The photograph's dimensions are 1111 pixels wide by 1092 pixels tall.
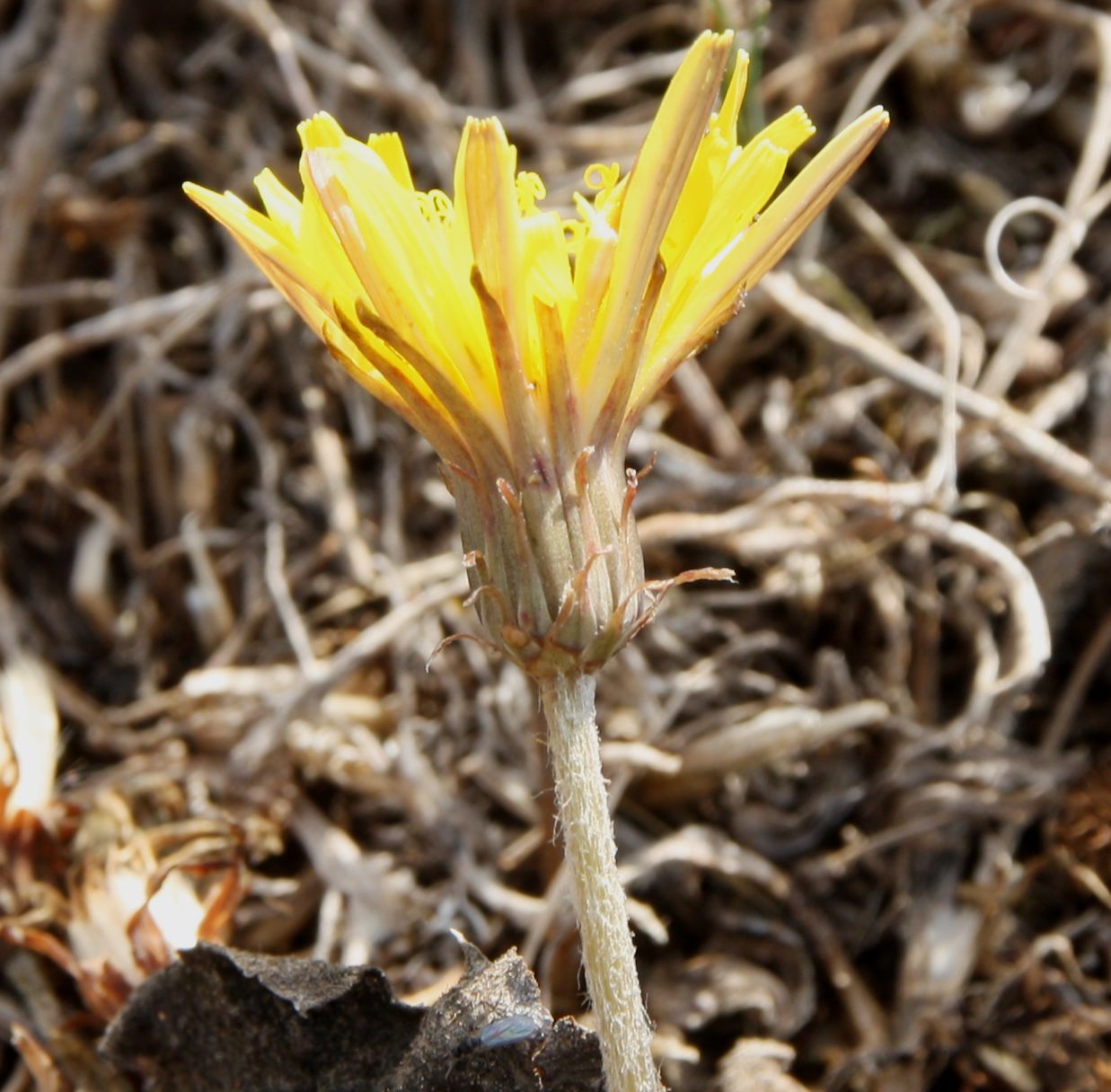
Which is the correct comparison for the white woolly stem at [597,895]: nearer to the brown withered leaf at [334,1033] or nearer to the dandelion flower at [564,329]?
the dandelion flower at [564,329]

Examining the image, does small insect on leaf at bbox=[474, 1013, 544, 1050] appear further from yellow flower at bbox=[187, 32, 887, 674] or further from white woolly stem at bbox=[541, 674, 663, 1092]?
yellow flower at bbox=[187, 32, 887, 674]

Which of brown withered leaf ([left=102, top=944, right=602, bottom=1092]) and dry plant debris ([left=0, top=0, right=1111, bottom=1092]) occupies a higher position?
dry plant debris ([left=0, top=0, right=1111, bottom=1092])

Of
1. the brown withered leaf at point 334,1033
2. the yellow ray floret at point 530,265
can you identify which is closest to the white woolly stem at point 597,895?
the brown withered leaf at point 334,1033

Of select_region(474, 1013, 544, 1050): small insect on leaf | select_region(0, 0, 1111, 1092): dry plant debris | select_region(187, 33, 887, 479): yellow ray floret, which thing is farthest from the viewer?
select_region(0, 0, 1111, 1092): dry plant debris

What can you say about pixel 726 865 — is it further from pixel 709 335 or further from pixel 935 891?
pixel 709 335

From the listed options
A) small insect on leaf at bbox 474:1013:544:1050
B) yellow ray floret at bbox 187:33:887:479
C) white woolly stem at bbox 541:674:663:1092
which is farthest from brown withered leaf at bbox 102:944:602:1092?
yellow ray floret at bbox 187:33:887:479

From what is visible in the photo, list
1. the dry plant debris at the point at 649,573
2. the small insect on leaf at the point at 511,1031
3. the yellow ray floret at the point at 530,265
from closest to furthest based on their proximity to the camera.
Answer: the yellow ray floret at the point at 530,265, the small insect on leaf at the point at 511,1031, the dry plant debris at the point at 649,573

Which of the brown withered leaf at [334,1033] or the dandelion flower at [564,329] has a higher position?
the dandelion flower at [564,329]
